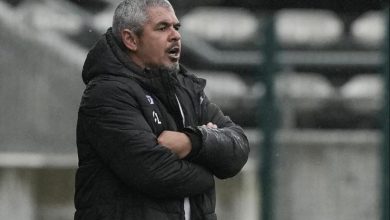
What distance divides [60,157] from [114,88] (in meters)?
2.34

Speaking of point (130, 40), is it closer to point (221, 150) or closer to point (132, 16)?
point (132, 16)

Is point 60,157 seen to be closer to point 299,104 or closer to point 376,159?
point 299,104

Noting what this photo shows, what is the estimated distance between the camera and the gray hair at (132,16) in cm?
382

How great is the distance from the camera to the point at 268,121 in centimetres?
588

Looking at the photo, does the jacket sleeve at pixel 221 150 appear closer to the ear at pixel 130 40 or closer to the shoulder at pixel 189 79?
the shoulder at pixel 189 79

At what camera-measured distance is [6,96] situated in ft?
19.5

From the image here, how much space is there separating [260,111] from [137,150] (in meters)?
2.27

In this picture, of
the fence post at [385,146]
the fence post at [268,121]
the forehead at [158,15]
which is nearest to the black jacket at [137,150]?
the forehead at [158,15]

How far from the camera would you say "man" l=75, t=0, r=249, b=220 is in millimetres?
3684

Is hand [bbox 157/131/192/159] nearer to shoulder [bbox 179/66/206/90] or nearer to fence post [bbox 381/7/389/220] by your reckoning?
shoulder [bbox 179/66/206/90]

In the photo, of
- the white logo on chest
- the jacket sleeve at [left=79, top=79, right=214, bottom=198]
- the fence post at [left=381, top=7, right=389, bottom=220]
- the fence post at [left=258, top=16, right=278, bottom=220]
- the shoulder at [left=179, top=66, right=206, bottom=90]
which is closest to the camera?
the jacket sleeve at [left=79, top=79, right=214, bottom=198]

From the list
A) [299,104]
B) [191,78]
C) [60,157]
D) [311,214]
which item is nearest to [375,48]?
[299,104]

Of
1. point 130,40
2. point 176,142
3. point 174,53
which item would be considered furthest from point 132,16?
point 176,142

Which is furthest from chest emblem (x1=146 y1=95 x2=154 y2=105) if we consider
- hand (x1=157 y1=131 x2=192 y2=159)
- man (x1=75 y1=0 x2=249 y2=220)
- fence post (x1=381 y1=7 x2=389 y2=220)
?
fence post (x1=381 y1=7 x2=389 y2=220)
